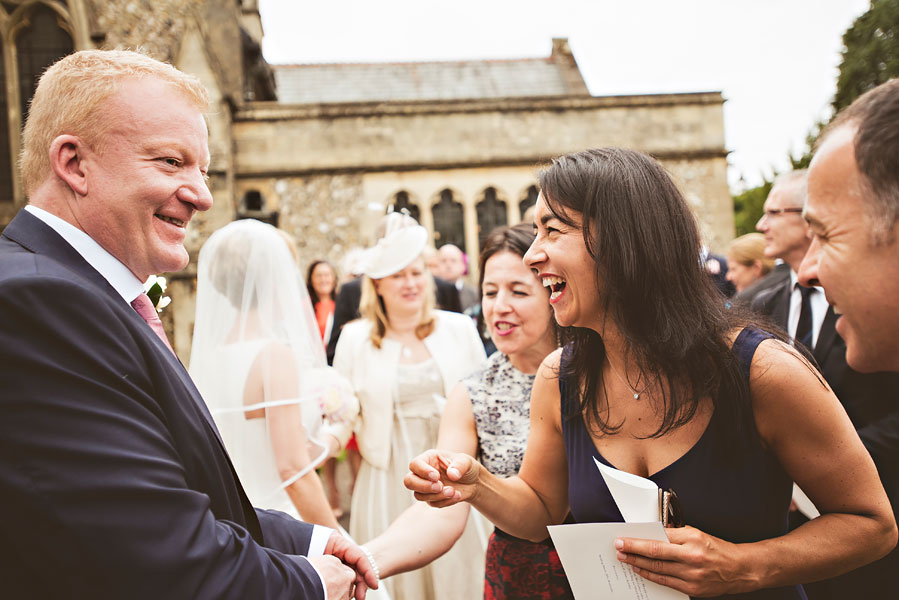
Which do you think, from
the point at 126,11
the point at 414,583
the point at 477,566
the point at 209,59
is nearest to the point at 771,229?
the point at 477,566

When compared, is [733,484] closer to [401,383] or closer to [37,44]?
[401,383]

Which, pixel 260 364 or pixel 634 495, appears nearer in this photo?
pixel 634 495

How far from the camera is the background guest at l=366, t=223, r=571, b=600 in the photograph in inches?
97.6

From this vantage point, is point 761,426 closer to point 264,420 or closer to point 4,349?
point 4,349

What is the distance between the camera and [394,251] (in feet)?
15.0

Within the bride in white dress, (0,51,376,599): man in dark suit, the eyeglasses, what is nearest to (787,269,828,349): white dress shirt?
the eyeglasses

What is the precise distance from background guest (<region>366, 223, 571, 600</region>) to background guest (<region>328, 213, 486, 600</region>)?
95 cm

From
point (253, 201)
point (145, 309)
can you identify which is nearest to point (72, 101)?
point (145, 309)

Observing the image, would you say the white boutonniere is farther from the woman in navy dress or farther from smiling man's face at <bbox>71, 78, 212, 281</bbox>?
the woman in navy dress

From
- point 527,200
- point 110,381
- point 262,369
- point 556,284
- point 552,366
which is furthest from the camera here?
point 527,200

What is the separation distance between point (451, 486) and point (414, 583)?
6.17ft

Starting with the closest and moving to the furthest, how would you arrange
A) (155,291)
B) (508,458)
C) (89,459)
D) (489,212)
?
(89,459)
(155,291)
(508,458)
(489,212)

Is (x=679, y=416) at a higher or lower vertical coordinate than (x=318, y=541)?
higher

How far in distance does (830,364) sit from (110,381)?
10.4 feet
